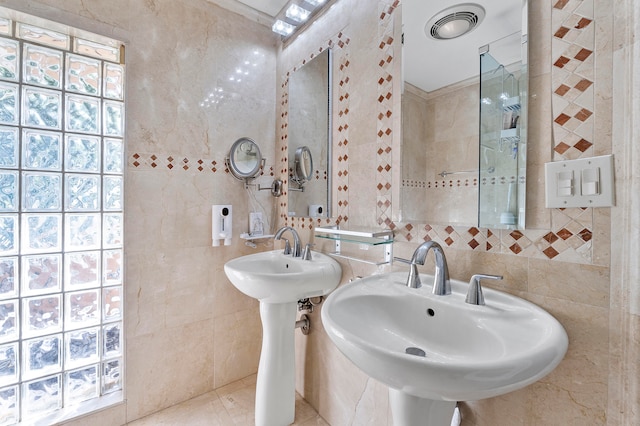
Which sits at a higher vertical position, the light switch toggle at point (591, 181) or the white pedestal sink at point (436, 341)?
the light switch toggle at point (591, 181)

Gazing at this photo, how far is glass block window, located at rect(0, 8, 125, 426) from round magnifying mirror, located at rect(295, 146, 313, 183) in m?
0.93

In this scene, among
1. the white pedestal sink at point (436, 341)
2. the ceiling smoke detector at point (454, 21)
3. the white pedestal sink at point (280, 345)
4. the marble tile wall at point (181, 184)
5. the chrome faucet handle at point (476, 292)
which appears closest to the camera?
the white pedestal sink at point (436, 341)

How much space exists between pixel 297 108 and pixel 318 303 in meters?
1.17

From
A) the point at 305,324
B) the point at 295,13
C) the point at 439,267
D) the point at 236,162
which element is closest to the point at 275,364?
the point at 305,324

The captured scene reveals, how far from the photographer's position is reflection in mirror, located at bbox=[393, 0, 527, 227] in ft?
2.75

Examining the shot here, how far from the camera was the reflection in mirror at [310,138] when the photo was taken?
1.45 metres

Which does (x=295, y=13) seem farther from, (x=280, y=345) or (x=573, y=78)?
(x=280, y=345)

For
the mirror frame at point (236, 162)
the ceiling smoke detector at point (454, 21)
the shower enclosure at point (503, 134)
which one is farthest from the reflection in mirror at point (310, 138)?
the shower enclosure at point (503, 134)

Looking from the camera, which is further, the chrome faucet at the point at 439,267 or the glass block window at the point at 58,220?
the glass block window at the point at 58,220

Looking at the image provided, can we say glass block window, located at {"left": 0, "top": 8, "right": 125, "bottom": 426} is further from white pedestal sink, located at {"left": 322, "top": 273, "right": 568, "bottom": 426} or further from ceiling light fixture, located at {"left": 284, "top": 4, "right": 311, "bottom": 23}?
white pedestal sink, located at {"left": 322, "top": 273, "right": 568, "bottom": 426}

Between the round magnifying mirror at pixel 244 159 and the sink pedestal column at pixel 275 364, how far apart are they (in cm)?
83

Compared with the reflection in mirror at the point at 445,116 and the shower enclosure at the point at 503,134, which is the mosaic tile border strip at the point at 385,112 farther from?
the shower enclosure at the point at 503,134

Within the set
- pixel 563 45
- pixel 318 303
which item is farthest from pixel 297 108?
pixel 563 45

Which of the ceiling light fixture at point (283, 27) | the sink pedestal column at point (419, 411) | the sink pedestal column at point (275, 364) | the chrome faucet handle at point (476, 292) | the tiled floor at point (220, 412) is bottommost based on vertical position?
the tiled floor at point (220, 412)
